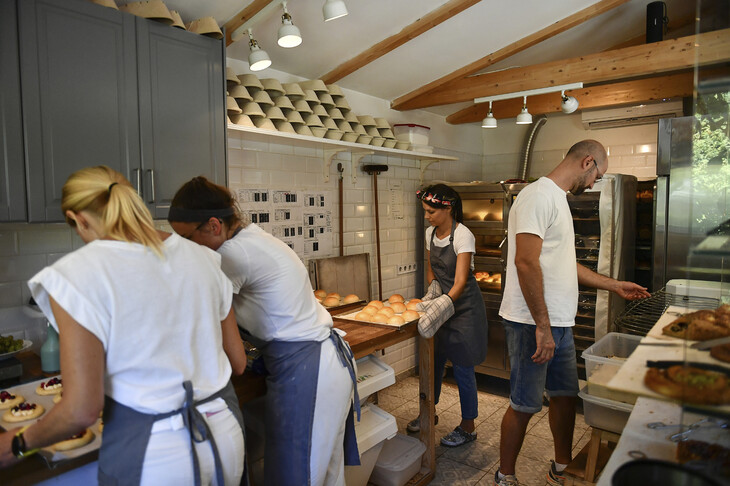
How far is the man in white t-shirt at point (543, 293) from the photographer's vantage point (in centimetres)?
257

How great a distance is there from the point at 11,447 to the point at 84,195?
28.2 inches

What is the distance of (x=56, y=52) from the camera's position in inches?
81.7

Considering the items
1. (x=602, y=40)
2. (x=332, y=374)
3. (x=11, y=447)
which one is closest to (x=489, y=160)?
(x=602, y=40)

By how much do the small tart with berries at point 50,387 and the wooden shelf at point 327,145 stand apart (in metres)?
1.54

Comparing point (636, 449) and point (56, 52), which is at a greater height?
point (56, 52)

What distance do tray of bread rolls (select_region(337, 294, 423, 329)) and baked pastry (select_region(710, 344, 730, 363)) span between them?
2.11 metres

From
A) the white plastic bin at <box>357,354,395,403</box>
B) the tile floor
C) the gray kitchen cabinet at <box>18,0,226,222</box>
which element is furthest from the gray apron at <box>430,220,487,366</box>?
the gray kitchen cabinet at <box>18,0,226,222</box>

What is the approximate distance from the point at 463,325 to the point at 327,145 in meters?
1.67

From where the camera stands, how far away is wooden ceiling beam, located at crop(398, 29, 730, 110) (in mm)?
3541

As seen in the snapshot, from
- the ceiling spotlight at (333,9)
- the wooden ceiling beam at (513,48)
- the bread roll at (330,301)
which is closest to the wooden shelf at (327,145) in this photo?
the wooden ceiling beam at (513,48)

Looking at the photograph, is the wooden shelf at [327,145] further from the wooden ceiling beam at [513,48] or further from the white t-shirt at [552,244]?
the white t-shirt at [552,244]

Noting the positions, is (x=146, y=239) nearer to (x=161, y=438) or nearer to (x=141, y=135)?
(x=161, y=438)

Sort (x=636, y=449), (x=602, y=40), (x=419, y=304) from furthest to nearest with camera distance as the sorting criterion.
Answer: (x=602, y=40), (x=419, y=304), (x=636, y=449)

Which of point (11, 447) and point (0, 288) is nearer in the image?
point (11, 447)
